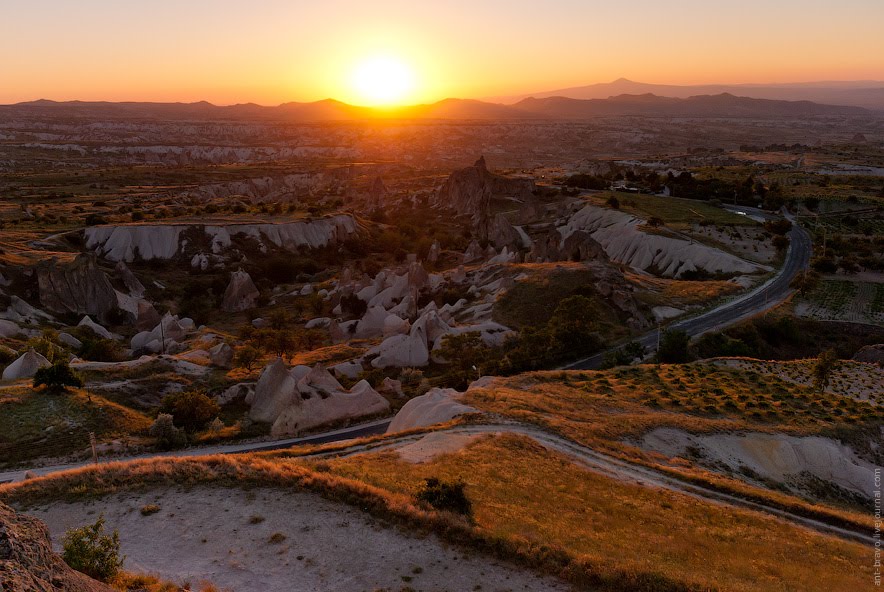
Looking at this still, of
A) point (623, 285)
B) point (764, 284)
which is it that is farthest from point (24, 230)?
point (764, 284)

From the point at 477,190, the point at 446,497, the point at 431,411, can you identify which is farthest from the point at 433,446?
the point at 477,190

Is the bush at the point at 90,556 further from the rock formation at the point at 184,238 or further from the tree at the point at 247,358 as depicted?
the rock formation at the point at 184,238

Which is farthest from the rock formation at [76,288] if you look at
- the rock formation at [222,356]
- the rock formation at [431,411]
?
the rock formation at [431,411]

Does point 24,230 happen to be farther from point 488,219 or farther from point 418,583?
point 418,583

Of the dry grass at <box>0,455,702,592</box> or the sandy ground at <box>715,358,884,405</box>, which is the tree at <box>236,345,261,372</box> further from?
the sandy ground at <box>715,358,884,405</box>

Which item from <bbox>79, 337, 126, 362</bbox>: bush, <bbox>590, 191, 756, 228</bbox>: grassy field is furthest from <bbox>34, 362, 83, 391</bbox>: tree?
<bbox>590, 191, 756, 228</bbox>: grassy field

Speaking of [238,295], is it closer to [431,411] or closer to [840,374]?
[431,411]
